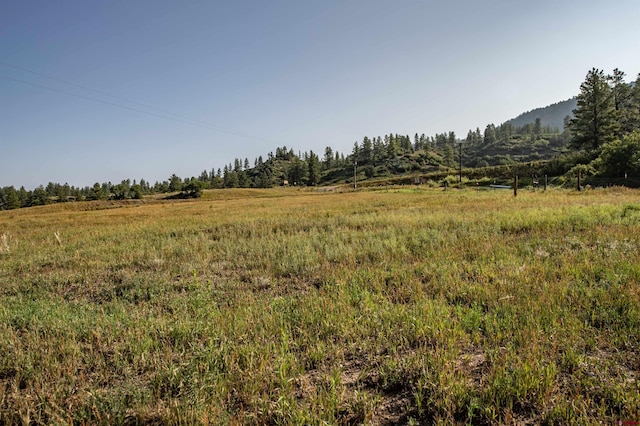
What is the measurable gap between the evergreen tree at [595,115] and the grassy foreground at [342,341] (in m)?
79.5

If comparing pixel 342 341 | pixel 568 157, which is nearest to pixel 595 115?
pixel 568 157

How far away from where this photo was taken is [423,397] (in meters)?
3.21

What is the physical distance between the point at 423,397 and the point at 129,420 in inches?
123

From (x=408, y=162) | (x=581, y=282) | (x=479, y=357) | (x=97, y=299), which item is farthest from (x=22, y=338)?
(x=408, y=162)

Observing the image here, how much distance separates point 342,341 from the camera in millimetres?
4496

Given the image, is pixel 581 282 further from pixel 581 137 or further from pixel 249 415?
pixel 581 137

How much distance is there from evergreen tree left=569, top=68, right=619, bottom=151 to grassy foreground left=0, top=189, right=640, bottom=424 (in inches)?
3129

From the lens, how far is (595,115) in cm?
6625

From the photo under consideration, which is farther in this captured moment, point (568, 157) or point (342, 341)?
point (568, 157)

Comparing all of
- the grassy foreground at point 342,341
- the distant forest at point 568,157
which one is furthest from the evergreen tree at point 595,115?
the grassy foreground at point 342,341

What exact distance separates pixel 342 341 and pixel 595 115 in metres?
89.9

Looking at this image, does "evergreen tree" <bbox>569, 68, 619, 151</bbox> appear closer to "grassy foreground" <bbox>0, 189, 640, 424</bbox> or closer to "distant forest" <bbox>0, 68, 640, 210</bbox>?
"distant forest" <bbox>0, 68, 640, 210</bbox>

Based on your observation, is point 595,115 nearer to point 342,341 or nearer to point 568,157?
point 568,157

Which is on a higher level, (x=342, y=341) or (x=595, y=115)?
(x=595, y=115)
